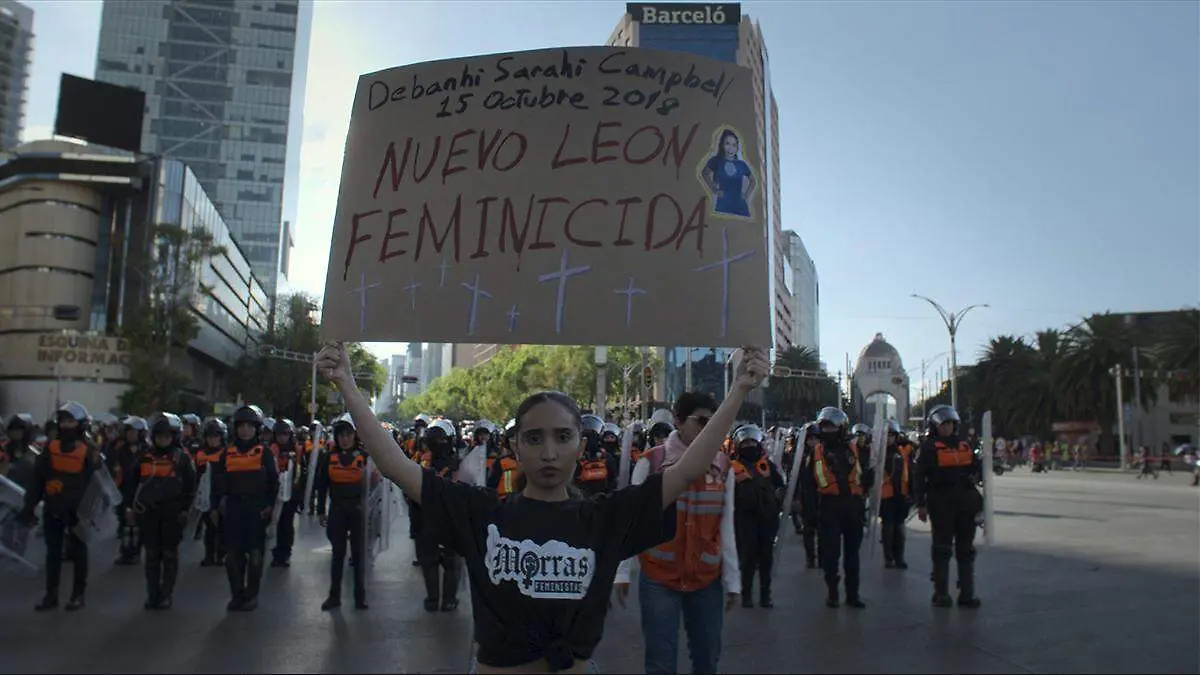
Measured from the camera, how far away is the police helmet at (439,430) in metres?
9.09

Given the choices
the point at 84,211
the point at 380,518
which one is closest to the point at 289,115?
the point at 84,211

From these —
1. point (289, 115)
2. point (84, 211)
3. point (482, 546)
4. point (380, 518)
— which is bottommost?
point (380, 518)

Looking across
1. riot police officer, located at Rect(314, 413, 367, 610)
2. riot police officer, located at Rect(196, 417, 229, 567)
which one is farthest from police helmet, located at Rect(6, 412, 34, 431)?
riot police officer, located at Rect(314, 413, 367, 610)

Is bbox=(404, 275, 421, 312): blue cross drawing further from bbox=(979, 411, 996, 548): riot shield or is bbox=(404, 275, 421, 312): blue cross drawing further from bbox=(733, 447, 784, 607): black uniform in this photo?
bbox=(979, 411, 996, 548): riot shield

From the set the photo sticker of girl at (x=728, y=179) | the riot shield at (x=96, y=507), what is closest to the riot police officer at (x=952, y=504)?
the photo sticker of girl at (x=728, y=179)

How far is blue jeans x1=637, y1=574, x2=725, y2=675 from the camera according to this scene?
4535mm

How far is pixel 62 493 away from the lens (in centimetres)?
820

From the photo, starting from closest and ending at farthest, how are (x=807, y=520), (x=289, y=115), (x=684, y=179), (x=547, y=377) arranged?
(x=684, y=179), (x=807, y=520), (x=547, y=377), (x=289, y=115)

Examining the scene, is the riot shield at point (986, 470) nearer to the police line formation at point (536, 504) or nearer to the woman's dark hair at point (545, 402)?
the police line formation at point (536, 504)

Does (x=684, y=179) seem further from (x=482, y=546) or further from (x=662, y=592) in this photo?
(x=662, y=592)

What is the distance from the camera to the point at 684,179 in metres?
3.55

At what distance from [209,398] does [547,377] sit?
25661 mm

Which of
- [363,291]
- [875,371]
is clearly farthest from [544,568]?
[875,371]

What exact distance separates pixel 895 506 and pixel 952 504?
121 inches
